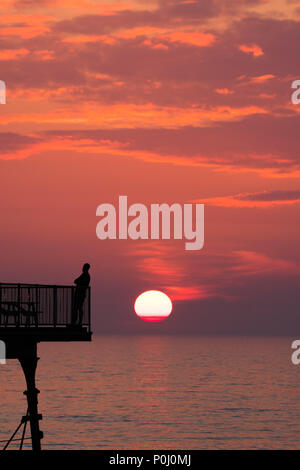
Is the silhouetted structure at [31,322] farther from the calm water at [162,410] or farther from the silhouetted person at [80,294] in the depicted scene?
the calm water at [162,410]

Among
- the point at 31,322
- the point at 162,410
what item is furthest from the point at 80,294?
the point at 162,410

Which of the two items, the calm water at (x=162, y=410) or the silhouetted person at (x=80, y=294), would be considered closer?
→ the silhouetted person at (x=80, y=294)

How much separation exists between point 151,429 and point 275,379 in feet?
235

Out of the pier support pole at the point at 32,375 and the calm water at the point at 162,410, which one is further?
the calm water at the point at 162,410

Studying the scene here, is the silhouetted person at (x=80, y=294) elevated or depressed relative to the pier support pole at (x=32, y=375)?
elevated

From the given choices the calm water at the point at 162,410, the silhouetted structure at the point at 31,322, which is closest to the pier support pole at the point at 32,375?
the silhouetted structure at the point at 31,322

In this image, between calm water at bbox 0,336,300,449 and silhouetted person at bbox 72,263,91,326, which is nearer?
silhouetted person at bbox 72,263,91,326

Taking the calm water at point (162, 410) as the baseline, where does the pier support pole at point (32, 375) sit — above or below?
below

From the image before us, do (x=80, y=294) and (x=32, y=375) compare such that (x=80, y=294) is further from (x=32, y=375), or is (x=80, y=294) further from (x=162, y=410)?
(x=162, y=410)

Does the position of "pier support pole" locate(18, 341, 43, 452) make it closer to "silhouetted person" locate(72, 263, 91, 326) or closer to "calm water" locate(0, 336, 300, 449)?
"silhouetted person" locate(72, 263, 91, 326)

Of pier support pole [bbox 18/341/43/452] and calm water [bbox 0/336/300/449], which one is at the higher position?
calm water [bbox 0/336/300/449]

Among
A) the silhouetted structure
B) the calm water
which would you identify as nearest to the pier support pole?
the silhouetted structure

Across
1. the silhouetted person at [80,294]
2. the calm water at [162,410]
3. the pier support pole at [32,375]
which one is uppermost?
the calm water at [162,410]

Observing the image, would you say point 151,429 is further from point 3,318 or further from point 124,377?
point 124,377
